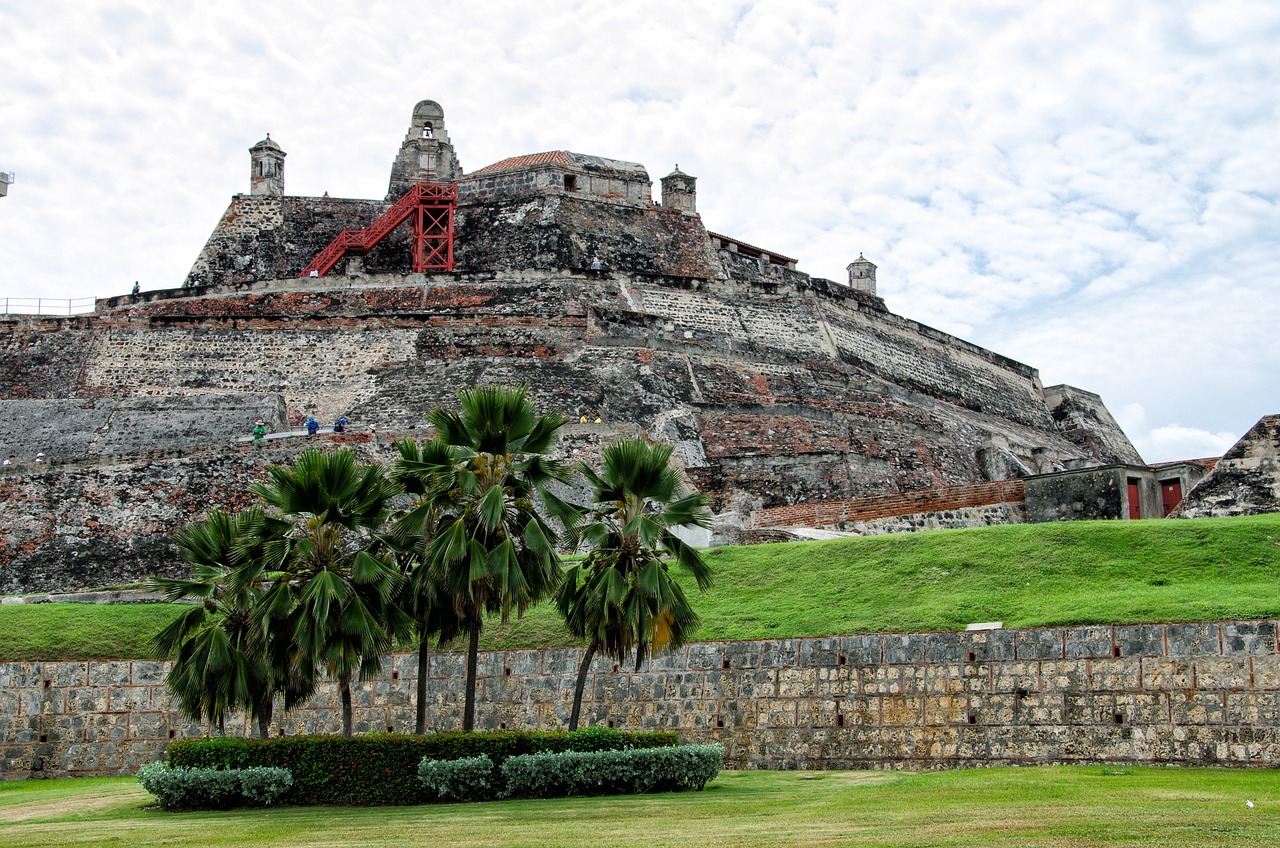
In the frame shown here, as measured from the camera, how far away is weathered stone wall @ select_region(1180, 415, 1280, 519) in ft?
79.0

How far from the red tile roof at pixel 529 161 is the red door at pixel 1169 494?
26666 mm

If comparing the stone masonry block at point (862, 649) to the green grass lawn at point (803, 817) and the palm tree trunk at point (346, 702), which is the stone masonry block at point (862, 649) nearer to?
the green grass lawn at point (803, 817)

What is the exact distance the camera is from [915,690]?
18.0m

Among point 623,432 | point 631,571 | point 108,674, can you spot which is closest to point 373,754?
point 631,571

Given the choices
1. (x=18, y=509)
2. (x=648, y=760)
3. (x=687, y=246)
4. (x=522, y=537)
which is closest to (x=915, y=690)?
(x=648, y=760)

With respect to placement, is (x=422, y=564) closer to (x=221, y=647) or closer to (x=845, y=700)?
(x=221, y=647)

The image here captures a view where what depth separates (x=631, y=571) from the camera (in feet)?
59.2

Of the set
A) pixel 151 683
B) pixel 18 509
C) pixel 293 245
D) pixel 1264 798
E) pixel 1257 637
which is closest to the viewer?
pixel 1264 798

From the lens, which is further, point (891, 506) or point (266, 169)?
point (266, 169)

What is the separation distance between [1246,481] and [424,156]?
32141 millimetres

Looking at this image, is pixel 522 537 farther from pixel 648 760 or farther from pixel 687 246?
pixel 687 246

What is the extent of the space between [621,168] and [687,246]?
13.0 feet

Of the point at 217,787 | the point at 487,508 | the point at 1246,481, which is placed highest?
the point at 1246,481

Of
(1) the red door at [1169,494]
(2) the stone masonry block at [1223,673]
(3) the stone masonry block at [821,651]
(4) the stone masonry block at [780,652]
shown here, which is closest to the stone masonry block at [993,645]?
(3) the stone masonry block at [821,651]
